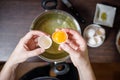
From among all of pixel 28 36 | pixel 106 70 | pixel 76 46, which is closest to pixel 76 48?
pixel 76 46

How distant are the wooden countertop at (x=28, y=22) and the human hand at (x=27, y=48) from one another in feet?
0.41

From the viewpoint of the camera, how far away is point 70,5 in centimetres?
100

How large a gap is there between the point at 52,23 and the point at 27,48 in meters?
0.19

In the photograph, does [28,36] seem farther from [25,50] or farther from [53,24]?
[53,24]

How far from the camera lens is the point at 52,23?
0.98 metres

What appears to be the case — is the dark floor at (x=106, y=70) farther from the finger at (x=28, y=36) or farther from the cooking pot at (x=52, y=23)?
the finger at (x=28, y=36)

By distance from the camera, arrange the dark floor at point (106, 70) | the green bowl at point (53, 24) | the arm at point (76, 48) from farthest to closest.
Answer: the dark floor at point (106, 70) < the green bowl at point (53, 24) < the arm at point (76, 48)

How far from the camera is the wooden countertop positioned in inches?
38.8

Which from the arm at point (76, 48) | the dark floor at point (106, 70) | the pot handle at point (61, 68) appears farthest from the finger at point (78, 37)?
the dark floor at point (106, 70)

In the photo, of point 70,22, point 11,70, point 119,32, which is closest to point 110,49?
point 119,32

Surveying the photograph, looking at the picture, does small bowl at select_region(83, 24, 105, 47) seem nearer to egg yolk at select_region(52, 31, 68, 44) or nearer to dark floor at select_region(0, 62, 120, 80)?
egg yolk at select_region(52, 31, 68, 44)

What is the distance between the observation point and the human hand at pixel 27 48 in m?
0.83

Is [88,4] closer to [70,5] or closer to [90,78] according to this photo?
[70,5]

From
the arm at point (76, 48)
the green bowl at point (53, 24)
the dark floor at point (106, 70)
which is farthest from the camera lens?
the dark floor at point (106, 70)
